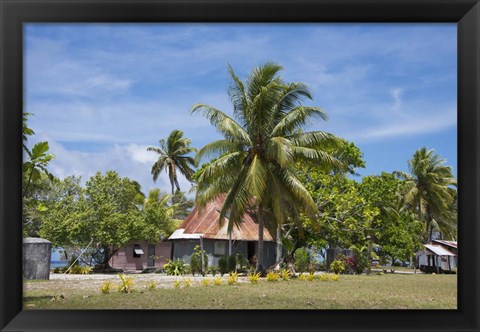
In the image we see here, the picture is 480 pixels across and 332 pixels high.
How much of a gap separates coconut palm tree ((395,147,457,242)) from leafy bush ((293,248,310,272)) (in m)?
11.2

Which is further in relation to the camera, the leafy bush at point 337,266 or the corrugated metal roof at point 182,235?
the leafy bush at point 337,266

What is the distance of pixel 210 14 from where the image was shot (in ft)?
14.8

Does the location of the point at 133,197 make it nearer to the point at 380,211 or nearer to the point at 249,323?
the point at 380,211

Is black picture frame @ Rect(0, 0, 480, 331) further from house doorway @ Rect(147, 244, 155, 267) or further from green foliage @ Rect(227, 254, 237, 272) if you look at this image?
house doorway @ Rect(147, 244, 155, 267)

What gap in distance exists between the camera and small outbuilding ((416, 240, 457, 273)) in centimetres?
2661

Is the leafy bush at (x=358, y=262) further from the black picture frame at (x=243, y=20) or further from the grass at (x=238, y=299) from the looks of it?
the black picture frame at (x=243, y=20)

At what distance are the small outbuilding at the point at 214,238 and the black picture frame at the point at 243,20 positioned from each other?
16.8 metres

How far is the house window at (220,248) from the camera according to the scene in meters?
22.3

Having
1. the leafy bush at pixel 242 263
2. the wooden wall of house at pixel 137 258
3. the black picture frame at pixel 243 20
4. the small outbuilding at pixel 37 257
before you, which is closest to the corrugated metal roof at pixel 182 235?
the leafy bush at pixel 242 263

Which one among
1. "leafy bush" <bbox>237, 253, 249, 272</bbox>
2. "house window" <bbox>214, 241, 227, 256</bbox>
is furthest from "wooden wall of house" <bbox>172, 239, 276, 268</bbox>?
"leafy bush" <bbox>237, 253, 249, 272</bbox>

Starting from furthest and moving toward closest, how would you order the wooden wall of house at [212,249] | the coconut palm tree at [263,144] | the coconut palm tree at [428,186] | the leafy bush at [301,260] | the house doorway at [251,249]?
the coconut palm tree at [428,186] < the house doorway at [251,249] < the wooden wall of house at [212,249] < the leafy bush at [301,260] < the coconut palm tree at [263,144]

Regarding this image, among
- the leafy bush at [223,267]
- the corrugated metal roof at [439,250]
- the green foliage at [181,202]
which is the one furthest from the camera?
the green foliage at [181,202]

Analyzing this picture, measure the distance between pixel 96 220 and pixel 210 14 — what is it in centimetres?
1891
